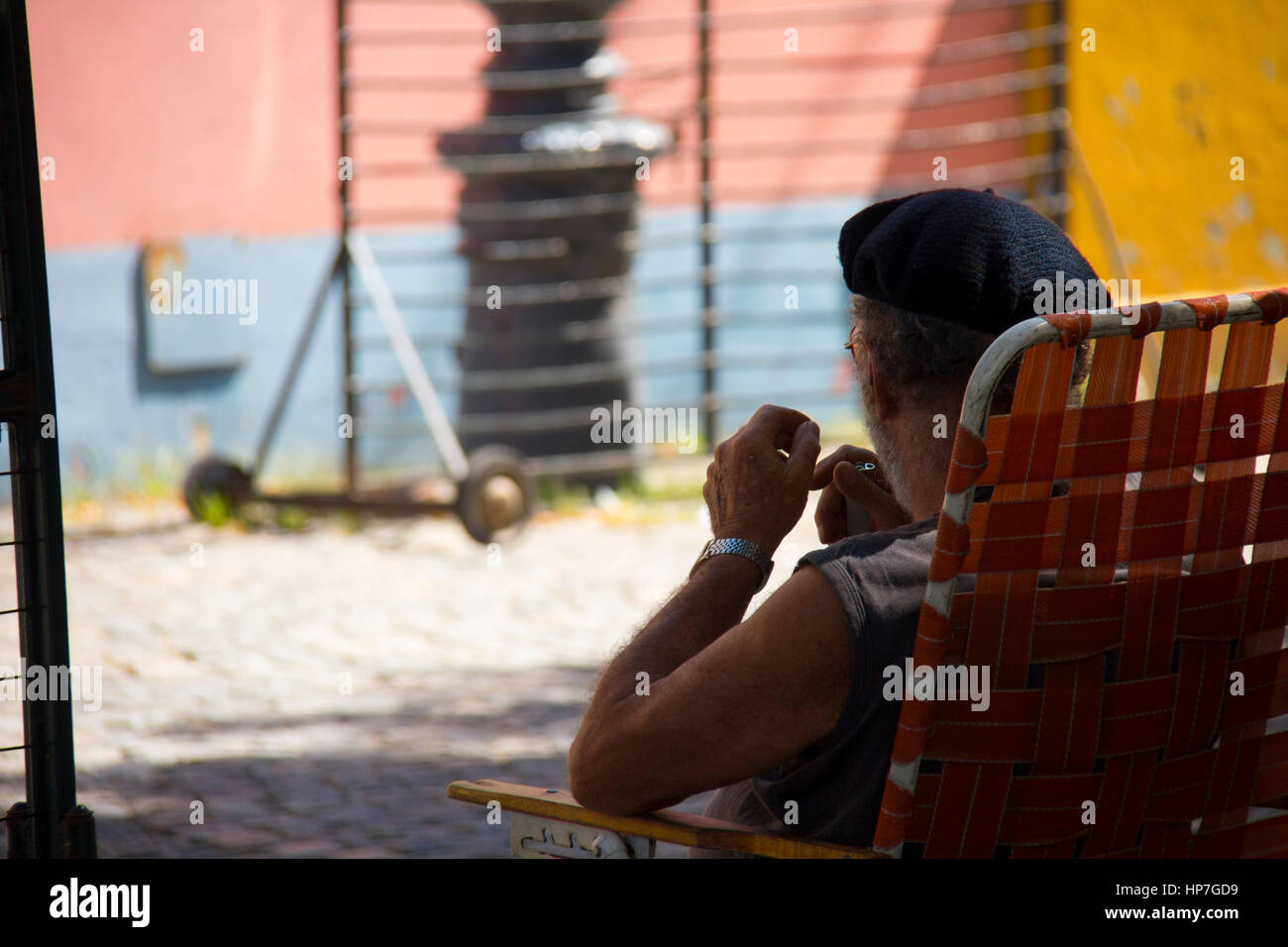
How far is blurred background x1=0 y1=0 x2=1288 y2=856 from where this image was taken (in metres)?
7.21

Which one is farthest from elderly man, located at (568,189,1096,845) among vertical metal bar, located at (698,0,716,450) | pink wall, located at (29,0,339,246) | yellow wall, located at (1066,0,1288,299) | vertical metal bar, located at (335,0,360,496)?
yellow wall, located at (1066,0,1288,299)

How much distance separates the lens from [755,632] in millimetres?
1957

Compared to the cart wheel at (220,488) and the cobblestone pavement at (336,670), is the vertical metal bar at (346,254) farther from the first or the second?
the cart wheel at (220,488)

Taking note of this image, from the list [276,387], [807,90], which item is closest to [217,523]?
[276,387]

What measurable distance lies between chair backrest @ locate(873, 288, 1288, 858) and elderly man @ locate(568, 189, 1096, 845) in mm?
100

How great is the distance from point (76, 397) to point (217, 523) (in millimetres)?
1349

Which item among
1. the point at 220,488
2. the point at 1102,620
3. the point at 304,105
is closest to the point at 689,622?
the point at 1102,620

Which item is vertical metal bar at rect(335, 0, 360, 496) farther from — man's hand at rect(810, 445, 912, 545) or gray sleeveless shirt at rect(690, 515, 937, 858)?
gray sleeveless shirt at rect(690, 515, 937, 858)

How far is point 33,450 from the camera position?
247cm

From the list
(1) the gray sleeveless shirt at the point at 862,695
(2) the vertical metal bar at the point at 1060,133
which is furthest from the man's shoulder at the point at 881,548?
(2) the vertical metal bar at the point at 1060,133

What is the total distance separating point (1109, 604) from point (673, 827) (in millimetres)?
672

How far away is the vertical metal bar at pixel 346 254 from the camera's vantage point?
8203 millimetres

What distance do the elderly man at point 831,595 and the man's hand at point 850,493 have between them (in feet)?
0.50
